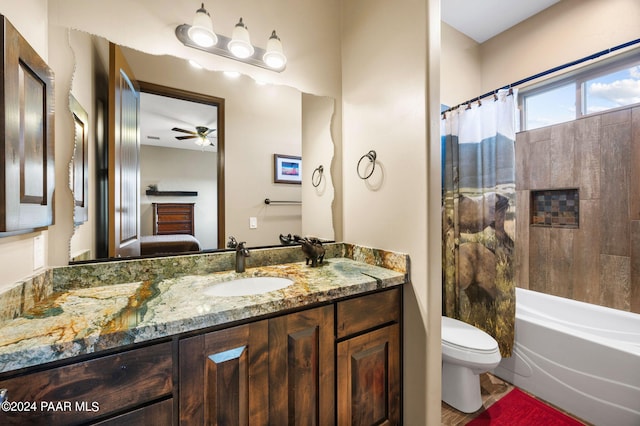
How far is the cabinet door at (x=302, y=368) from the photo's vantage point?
3.06ft

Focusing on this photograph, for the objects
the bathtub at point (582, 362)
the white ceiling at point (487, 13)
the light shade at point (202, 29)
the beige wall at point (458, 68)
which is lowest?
the bathtub at point (582, 362)

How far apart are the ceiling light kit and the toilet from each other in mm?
2019

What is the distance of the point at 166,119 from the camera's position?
1.30 metres

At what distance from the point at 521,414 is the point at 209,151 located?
2.46 meters

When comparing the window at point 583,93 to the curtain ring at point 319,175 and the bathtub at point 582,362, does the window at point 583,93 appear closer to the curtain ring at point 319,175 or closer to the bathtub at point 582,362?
the bathtub at point 582,362

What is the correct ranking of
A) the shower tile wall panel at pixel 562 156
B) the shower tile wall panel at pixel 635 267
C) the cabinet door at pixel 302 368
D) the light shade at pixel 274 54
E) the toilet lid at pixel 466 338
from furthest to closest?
the shower tile wall panel at pixel 562 156
the shower tile wall panel at pixel 635 267
the toilet lid at pixel 466 338
the light shade at pixel 274 54
the cabinet door at pixel 302 368

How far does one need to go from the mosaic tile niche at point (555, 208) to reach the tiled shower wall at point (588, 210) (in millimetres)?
45

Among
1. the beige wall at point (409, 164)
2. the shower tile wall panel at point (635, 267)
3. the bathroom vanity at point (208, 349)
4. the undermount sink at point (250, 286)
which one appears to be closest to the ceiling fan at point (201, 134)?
the bathroom vanity at point (208, 349)

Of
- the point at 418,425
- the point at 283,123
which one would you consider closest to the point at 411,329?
the point at 418,425

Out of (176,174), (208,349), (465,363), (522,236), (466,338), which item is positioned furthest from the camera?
(522,236)

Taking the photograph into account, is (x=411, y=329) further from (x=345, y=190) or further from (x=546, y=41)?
(x=546, y=41)

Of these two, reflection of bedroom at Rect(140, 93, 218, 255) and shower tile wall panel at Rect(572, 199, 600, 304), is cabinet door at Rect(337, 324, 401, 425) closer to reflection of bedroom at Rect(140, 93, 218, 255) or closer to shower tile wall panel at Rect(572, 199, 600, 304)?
reflection of bedroom at Rect(140, 93, 218, 255)

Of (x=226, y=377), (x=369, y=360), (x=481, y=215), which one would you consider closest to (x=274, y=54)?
(x=226, y=377)

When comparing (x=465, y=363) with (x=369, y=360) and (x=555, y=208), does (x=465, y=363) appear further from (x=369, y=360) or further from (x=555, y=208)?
(x=555, y=208)
